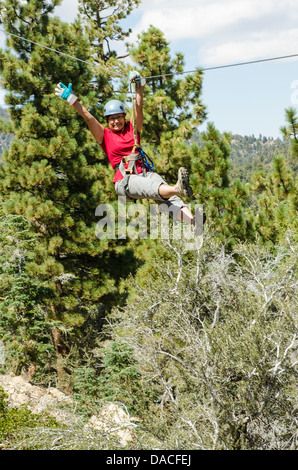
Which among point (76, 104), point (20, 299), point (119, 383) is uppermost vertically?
point (76, 104)

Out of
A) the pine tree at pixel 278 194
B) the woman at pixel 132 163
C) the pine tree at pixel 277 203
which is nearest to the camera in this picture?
the woman at pixel 132 163

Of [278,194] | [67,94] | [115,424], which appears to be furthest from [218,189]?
[115,424]

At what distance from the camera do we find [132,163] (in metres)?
4.58

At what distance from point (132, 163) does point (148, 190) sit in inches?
18.4

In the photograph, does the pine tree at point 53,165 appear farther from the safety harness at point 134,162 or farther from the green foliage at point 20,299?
the safety harness at point 134,162

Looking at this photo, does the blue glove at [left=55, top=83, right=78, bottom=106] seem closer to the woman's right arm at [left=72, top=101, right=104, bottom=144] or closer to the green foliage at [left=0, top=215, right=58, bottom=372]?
the woman's right arm at [left=72, top=101, right=104, bottom=144]

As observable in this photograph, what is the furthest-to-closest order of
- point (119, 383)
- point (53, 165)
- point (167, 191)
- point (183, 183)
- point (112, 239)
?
point (112, 239) → point (53, 165) → point (119, 383) → point (167, 191) → point (183, 183)

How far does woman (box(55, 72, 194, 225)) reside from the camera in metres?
4.23

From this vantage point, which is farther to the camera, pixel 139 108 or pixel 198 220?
pixel 139 108

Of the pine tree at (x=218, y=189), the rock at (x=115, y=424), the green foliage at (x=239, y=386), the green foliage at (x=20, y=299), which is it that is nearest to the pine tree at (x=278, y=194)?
the pine tree at (x=218, y=189)

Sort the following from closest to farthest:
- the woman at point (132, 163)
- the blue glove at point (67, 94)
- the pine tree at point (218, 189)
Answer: the woman at point (132, 163) → the blue glove at point (67, 94) → the pine tree at point (218, 189)

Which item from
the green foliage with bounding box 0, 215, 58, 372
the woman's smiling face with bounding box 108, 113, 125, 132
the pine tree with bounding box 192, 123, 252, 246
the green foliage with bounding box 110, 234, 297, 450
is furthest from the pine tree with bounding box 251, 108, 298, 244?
the green foliage with bounding box 0, 215, 58, 372

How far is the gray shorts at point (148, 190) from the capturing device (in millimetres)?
4289

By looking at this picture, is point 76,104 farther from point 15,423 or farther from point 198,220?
point 15,423
